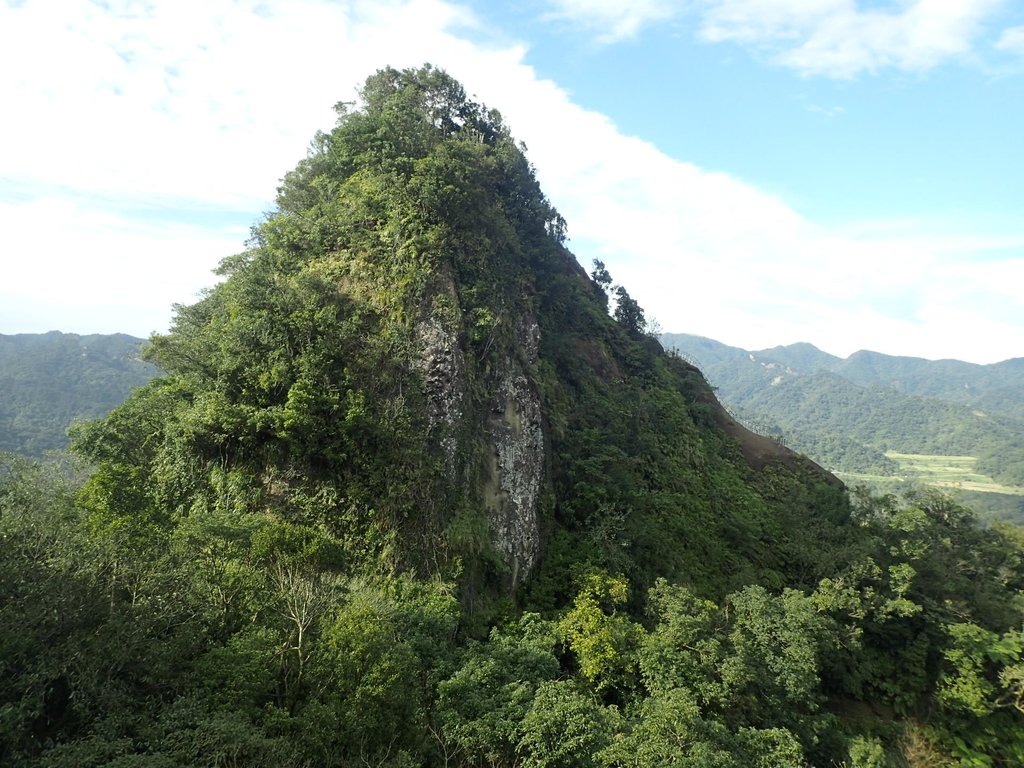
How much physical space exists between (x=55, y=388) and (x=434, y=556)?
6218 inches

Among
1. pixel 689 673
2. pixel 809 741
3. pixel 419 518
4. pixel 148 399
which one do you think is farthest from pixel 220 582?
pixel 809 741

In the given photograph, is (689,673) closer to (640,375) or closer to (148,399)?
(148,399)

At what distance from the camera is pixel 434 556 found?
1866 cm

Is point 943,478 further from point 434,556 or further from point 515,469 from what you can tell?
point 434,556

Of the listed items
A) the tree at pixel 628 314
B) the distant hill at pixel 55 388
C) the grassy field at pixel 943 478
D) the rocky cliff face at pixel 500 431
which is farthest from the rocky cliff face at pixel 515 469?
the grassy field at pixel 943 478

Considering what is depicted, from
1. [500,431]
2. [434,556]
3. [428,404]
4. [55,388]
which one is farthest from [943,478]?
[55,388]

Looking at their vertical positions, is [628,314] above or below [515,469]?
above

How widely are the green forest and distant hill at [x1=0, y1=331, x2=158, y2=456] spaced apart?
A: 3728 inches

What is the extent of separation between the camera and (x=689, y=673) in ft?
55.0

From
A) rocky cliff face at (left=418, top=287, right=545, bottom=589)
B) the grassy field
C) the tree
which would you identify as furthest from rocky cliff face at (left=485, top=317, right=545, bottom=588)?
the grassy field

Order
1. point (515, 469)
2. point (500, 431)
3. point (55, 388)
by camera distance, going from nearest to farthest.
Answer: point (515, 469) < point (500, 431) < point (55, 388)

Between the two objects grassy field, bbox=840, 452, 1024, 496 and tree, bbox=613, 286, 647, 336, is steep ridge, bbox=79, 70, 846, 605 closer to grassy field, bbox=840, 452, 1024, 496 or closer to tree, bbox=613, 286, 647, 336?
tree, bbox=613, 286, 647, 336

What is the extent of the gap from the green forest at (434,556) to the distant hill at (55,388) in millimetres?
94681

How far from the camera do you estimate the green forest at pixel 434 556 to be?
36.4 feet
